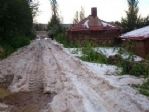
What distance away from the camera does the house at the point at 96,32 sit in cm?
4616

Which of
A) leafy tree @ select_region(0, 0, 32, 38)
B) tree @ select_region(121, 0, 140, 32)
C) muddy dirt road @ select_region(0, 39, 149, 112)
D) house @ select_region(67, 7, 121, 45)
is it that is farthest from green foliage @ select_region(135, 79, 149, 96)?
tree @ select_region(121, 0, 140, 32)

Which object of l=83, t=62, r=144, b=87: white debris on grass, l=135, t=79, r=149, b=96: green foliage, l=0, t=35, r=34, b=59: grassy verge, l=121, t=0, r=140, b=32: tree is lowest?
l=0, t=35, r=34, b=59: grassy verge

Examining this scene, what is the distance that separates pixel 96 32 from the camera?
46.6 metres

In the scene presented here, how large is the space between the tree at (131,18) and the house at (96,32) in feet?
10.1

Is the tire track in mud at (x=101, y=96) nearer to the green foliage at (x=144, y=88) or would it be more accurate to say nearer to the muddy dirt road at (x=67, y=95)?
the muddy dirt road at (x=67, y=95)

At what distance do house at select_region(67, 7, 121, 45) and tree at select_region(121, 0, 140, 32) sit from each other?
10.1 ft

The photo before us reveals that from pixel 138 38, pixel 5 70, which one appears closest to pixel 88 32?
pixel 138 38

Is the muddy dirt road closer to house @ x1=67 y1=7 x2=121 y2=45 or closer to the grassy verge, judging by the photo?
the grassy verge

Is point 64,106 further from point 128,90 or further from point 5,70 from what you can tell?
point 5,70

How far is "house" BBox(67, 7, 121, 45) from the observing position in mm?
46156

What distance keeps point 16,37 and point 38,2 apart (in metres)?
5.91

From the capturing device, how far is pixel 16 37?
142ft

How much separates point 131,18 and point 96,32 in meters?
6.92

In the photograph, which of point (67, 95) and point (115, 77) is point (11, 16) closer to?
point (115, 77)
